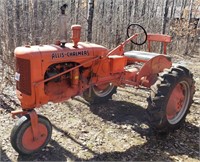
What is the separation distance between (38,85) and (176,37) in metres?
10.8

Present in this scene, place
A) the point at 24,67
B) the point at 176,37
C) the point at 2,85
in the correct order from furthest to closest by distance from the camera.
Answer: the point at 176,37, the point at 2,85, the point at 24,67

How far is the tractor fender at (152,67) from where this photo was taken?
4863 millimetres

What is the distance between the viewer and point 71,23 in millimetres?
9133

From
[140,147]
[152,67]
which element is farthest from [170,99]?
[140,147]

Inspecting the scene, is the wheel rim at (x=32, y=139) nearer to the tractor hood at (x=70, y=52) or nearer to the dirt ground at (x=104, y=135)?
the dirt ground at (x=104, y=135)

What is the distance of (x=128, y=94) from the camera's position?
236 inches

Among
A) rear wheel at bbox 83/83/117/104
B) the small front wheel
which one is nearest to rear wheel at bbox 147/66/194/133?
rear wheel at bbox 83/83/117/104

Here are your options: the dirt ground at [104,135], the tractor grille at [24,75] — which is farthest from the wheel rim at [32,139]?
the tractor grille at [24,75]

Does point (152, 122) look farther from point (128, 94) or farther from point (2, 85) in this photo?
point (2, 85)

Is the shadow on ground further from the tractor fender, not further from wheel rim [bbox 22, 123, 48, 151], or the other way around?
the tractor fender

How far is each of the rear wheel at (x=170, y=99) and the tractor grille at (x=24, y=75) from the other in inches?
66.8

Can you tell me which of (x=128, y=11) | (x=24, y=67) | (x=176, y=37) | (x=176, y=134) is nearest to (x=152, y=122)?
(x=176, y=134)

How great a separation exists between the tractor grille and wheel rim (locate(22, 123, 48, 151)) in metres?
0.46

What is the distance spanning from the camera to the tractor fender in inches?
191
